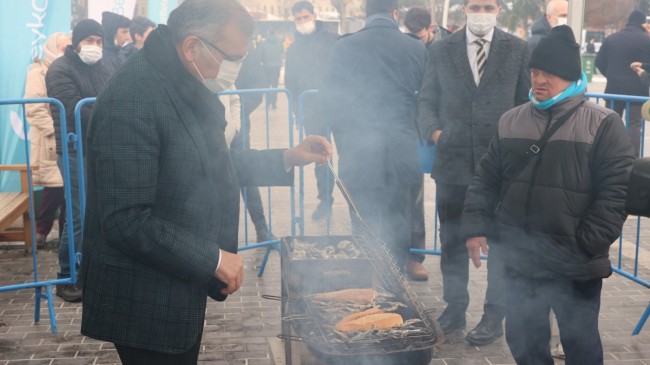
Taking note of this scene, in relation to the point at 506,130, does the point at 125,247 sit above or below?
below

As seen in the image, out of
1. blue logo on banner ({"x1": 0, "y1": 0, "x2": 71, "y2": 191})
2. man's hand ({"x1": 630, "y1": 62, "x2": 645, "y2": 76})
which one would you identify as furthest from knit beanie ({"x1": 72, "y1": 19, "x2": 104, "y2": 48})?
man's hand ({"x1": 630, "y1": 62, "x2": 645, "y2": 76})

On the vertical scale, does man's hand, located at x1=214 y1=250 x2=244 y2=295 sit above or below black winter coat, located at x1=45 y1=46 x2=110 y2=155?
below

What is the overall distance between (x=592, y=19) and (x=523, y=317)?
44.4 m

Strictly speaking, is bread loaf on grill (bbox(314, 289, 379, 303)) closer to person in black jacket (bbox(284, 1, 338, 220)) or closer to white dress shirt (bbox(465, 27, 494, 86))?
white dress shirt (bbox(465, 27, 494, 86))

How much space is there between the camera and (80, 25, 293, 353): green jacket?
8.68ft

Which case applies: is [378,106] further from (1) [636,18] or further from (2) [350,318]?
(1) [636,18]

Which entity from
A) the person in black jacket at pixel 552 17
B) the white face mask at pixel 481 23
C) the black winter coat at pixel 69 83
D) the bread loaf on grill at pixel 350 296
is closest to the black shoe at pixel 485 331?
the bread loaf on grill at pixel 350 296

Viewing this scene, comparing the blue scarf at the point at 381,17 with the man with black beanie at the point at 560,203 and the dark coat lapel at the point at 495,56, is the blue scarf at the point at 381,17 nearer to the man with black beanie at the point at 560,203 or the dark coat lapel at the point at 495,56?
the dark coat lapel at the point at 495,56

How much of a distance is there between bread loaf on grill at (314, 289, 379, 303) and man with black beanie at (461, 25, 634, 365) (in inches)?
29.3

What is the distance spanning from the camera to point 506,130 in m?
4.16

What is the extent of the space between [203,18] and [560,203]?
80.4 inches

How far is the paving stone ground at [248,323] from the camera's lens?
5.32 m

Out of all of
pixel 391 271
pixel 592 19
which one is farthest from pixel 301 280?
pixel 592 19

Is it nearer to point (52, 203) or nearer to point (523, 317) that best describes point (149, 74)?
point (523, 317)
